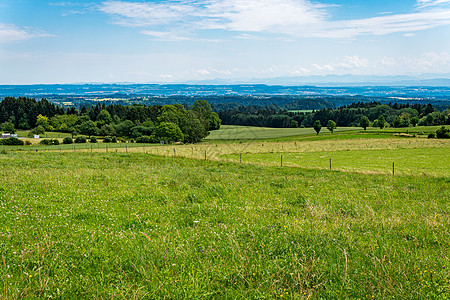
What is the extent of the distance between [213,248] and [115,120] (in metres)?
166

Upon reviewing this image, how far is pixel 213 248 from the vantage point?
787 cm

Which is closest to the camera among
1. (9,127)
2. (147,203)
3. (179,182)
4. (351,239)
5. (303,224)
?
(351,239)

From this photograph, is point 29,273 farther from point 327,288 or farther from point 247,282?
point 327,288

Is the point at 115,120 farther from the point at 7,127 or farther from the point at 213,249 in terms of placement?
the point at 213,249

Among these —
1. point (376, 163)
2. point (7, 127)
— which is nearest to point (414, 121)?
point (376, 163)

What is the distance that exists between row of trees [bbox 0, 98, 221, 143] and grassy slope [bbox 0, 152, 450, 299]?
330 ft

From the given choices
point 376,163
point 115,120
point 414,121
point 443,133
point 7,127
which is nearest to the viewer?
point 376,163

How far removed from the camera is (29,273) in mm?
6469

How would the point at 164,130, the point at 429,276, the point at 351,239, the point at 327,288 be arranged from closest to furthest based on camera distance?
the point at 327,288, the point at 429,276, the point at 351,239, the point at 164,130

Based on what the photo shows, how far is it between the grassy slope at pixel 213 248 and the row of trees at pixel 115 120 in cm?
10066

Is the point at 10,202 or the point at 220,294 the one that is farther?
the point at 10,202

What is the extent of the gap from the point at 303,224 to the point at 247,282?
149 inches

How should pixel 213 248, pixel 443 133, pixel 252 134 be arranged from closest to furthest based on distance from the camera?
pixel 213 248
pixel 443 133
pixel 252 134

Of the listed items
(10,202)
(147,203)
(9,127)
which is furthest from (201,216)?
(9,127)
